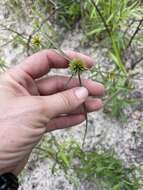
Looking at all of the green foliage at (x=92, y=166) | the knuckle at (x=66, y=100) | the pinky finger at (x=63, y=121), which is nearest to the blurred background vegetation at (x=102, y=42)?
the green foliage at (x=92, y=166)

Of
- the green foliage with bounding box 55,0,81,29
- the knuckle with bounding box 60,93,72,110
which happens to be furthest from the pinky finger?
the green foliage with bounding box 55,0,81,29

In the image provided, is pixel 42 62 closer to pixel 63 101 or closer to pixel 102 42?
pixel 63 101

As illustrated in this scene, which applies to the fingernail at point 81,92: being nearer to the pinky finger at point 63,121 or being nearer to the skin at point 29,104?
the skin at point 29,104

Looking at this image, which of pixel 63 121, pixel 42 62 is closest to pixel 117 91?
pixel 63 121

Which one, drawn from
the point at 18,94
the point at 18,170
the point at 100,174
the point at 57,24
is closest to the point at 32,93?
the point at 18,94

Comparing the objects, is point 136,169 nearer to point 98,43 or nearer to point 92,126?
point 92,126

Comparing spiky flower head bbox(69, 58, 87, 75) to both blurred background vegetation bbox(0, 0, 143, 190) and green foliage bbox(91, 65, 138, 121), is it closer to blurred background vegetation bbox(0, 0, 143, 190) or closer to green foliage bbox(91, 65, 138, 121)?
blurred background vegetation bbox(0, 0, 143, 190)
